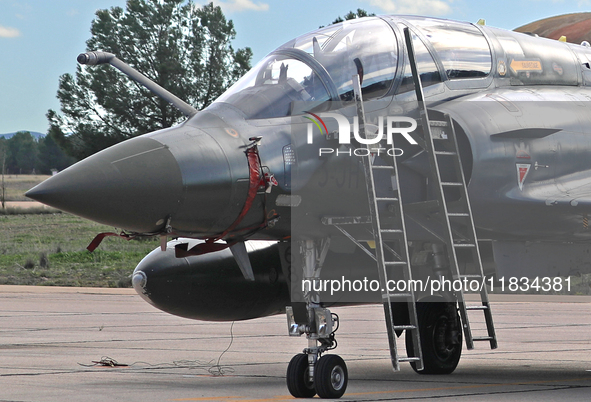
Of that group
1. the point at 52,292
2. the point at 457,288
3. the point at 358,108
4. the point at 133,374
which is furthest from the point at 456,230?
the point at 52,292

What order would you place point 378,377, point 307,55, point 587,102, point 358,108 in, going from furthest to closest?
point 378,377 → point 587,102 → point 307,55 → point 358,108

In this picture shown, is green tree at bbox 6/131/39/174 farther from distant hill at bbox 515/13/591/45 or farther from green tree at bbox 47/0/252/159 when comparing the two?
distant hill at bbox 515/13/591/45

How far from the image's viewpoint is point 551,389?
880 cm

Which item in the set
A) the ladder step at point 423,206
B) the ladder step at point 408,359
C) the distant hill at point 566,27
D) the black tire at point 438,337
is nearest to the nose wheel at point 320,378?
the ladder step at point 408,359

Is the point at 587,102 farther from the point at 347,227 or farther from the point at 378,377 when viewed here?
the point at 378,377

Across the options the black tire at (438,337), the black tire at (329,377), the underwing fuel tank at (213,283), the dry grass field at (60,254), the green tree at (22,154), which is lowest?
the black tire at (329,377)

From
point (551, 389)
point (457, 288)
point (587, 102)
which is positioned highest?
point (587, 102)

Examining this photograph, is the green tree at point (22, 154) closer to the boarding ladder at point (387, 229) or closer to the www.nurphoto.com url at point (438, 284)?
the www.nurphoto.com url at point (438, 284)

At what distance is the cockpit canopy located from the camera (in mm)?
7555

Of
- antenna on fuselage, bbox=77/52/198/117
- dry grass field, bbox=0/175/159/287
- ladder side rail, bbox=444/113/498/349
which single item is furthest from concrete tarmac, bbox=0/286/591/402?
dry grass field, bbox=0/175/159/287

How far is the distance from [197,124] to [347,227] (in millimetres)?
1535

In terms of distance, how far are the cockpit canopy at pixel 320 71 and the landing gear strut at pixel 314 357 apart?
4.71 feet

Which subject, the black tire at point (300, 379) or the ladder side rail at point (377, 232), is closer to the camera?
the ladder side rail at point (377, 232)

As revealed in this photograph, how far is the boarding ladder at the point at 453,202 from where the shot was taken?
7.36 meters
